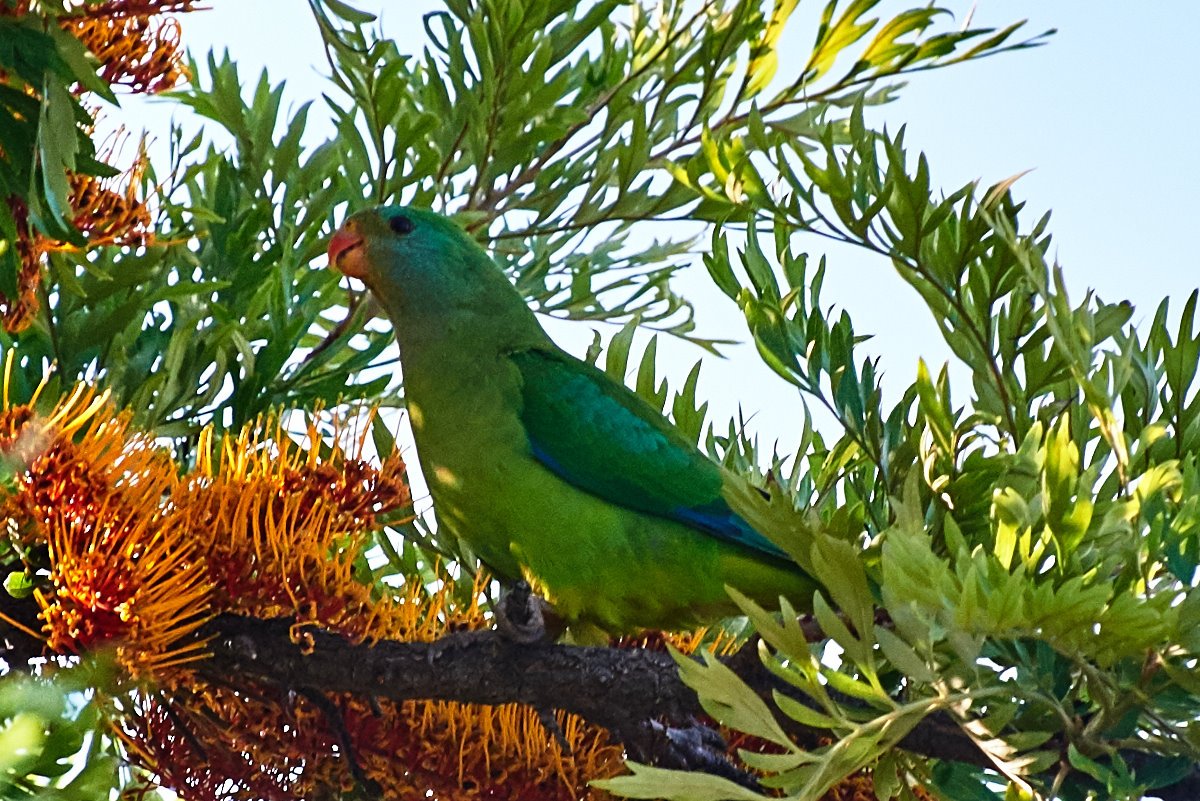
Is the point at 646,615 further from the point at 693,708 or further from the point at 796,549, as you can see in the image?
the point at 796,549

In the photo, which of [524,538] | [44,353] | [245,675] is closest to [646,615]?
[524,538]

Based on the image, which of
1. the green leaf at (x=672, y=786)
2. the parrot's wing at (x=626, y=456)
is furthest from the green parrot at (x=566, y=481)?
the green leaf at (x=672, y=786)

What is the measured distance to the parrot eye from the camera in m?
1.95

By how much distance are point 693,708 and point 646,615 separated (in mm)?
472

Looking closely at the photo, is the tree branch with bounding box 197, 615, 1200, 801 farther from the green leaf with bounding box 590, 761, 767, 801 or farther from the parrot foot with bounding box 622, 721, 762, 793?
the green leaf with bounding box 590, 761, 767, 801

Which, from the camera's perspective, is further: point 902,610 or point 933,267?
point 933,267

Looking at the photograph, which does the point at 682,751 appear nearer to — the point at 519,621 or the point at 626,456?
the point at 519,621

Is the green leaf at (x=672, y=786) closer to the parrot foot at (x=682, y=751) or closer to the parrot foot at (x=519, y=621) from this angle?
the parrot foot at (x=682, y=751)

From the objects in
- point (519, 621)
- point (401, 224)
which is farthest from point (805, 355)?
point (401, 224)

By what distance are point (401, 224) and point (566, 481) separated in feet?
1.57

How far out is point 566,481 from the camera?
5.71 feet

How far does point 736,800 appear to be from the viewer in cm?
99

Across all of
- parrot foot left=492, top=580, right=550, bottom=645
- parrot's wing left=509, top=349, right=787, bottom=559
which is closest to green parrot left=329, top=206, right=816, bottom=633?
parrot's wing left=509, top=349, right=787, bottom=559

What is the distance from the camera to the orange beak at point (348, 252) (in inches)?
74.4
